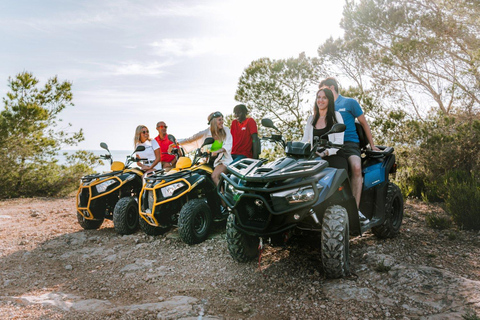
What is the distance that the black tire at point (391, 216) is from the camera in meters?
4.86

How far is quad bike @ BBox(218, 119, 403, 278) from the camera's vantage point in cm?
337

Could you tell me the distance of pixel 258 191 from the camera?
3420 mm

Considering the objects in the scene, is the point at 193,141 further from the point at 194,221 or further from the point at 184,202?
the point at 194,221

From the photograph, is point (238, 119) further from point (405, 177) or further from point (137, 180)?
point (405, 177)

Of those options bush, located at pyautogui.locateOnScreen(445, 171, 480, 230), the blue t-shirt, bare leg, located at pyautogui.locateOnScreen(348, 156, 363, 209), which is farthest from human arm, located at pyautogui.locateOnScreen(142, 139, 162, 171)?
bush, located at pyautogui.locateOnScreen(445, 171, 480, 230)

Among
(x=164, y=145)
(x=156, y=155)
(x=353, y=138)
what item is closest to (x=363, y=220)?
(x=353, y=138)

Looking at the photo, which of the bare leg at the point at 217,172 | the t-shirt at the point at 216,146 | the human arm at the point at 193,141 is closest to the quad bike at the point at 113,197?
the human arm at the point at 193,141

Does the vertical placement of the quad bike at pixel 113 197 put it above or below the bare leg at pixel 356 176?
below

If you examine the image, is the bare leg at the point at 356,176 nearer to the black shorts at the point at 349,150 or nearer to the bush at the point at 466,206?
the black shorts at the point at 349,150

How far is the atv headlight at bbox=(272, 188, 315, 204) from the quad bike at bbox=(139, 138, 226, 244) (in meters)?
1.88

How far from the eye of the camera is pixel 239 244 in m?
4.11

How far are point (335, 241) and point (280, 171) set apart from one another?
2.60 feet

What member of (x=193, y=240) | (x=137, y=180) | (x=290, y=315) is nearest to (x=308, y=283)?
(x=290, y=315)

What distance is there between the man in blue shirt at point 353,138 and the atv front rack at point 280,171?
2.49 feet
